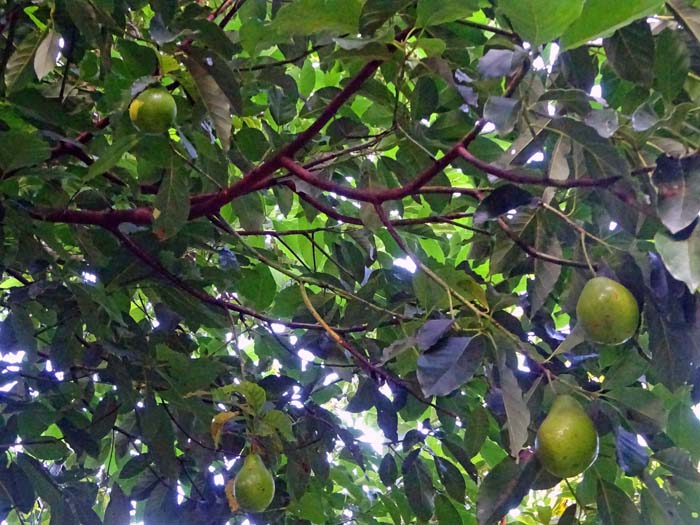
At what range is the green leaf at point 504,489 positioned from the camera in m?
1.31

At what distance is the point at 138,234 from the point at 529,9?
0.96 m

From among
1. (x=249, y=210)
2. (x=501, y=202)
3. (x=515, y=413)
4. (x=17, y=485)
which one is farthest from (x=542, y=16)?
(x=17, y=485)

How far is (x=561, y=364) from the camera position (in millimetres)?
1538

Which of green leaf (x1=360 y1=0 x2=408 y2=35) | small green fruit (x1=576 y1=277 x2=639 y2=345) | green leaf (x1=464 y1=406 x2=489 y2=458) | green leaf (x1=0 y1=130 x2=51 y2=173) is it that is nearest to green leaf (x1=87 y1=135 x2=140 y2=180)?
green leaf (x1=0 y1=130 x2=51 y2=173)

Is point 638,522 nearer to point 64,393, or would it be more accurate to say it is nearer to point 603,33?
point 603,33

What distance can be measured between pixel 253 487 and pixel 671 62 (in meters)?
1.07

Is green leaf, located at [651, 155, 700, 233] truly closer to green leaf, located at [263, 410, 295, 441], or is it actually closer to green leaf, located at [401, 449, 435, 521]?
green leaf, located at [263, 410, 295, 441]

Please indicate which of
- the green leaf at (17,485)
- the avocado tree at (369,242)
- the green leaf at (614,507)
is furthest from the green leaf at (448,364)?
the green leaf at (17,485)

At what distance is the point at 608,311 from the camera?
113 cm

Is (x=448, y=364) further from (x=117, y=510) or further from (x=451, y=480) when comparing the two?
(x=117, y=510)

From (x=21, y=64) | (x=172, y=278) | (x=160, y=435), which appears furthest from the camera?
(x=160, y=435)

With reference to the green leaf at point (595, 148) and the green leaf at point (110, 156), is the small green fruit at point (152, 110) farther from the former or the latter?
the green leaf at point (595, 148)

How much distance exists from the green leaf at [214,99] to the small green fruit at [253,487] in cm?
65

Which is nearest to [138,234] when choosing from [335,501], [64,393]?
[64,393]
